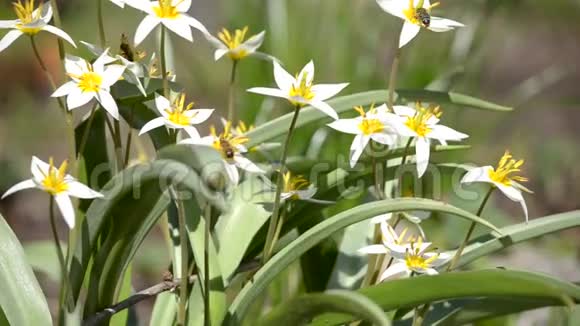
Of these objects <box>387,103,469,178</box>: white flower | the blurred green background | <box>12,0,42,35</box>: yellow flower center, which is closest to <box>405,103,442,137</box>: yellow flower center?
<box>387,103,469,178</box>: white flower

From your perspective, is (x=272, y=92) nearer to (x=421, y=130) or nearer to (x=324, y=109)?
(x=324, y=109)

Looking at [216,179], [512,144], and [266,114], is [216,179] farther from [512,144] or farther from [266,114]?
[512,144]

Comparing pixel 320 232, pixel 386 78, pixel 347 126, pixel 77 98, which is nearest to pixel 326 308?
pixel 320 232

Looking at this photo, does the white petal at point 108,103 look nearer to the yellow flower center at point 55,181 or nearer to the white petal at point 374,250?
the yellow flower center at point 55,181

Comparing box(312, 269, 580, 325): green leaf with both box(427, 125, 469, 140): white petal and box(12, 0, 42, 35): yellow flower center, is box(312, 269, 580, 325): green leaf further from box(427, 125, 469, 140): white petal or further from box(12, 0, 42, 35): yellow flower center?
box(12, 0, 42, 35): yellow flower center

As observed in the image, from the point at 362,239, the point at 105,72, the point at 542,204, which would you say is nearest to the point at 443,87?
the point at 362,239

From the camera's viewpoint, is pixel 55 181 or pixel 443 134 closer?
pixel 55 181

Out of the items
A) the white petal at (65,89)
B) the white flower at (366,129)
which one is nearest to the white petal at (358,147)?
the white flower at (366,129)
